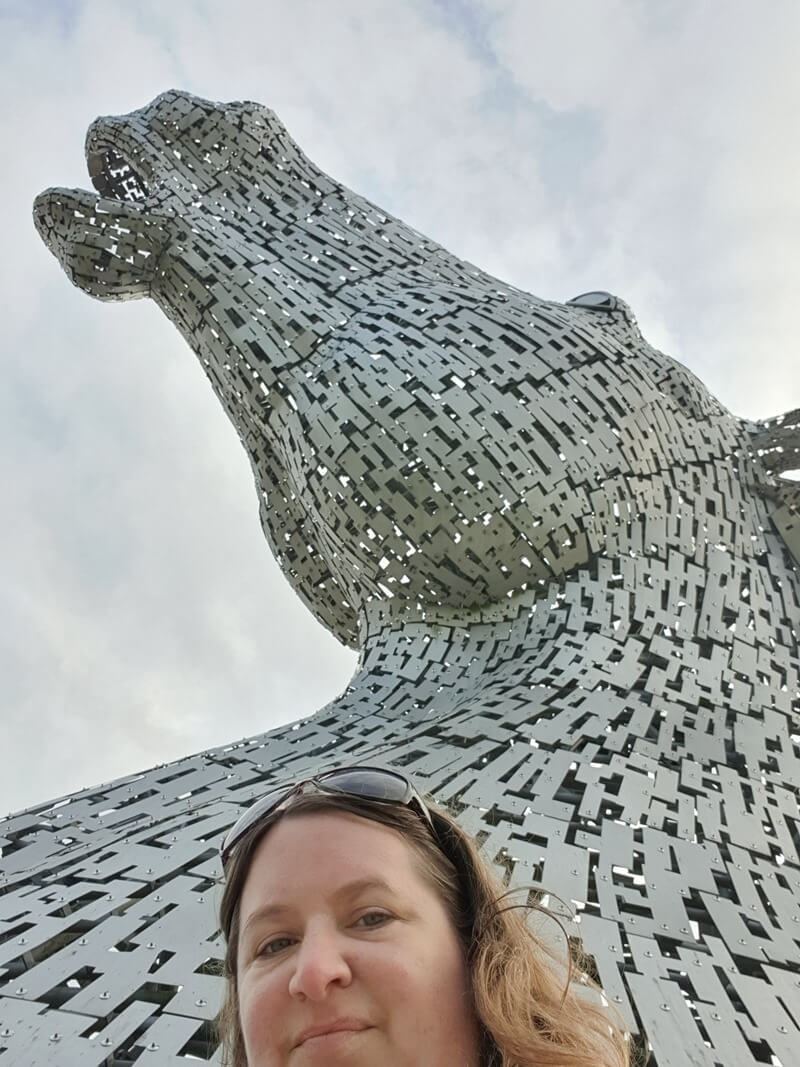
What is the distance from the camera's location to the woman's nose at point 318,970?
4.32 feet


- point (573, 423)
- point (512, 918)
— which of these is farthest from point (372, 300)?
point (512, 918)

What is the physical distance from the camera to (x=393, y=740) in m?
3.75

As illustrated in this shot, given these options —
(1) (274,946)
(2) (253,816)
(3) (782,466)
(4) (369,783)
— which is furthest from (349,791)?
(3) (782,466)

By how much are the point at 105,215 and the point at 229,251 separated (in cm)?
86

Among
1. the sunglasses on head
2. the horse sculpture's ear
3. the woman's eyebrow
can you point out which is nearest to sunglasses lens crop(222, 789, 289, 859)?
the sunglasses on head

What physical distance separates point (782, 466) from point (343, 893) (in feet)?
15.8

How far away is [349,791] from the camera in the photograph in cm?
167

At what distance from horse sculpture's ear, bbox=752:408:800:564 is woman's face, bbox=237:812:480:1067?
4248mm

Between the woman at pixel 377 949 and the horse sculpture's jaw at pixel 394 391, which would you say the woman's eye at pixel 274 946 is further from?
the horse sculpture's jaw at pixel 394 391

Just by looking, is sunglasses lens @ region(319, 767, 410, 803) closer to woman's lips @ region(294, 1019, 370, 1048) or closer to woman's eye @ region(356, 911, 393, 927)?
woman's eye @ region(356, 911, 393, 927)

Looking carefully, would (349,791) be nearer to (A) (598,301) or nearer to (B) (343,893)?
(B) (343,893)

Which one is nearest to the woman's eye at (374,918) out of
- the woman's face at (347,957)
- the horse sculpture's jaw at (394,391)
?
the woman's face at (347,957)

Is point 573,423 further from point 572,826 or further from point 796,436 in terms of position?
point 572,826

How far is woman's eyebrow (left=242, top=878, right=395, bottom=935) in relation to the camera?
1.48 meters
